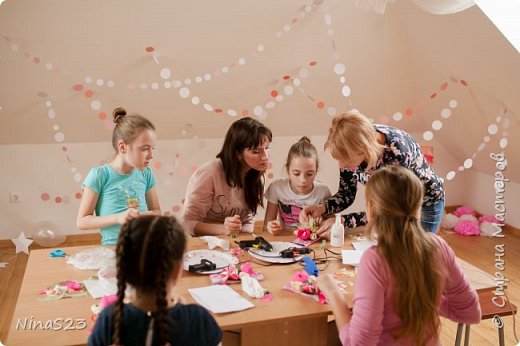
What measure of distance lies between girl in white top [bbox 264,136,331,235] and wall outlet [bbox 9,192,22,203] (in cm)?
242

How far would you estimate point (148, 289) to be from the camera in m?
1.22

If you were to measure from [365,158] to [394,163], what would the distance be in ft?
0.54

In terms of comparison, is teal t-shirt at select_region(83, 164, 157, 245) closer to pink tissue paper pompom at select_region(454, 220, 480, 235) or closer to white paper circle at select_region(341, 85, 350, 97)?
white paper circle at select_region(341, 85, 350, 97)

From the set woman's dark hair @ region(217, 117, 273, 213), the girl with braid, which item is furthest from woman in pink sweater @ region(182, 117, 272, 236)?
the girl with braid

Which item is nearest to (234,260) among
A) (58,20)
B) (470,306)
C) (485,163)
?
(470,306)

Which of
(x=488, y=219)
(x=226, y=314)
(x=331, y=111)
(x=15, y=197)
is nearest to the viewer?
(x=226, y=314)

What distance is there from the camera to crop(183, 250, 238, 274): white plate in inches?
79.0

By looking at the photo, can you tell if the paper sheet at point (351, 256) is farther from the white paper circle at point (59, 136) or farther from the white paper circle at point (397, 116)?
the white paper circle at point (59, 136)

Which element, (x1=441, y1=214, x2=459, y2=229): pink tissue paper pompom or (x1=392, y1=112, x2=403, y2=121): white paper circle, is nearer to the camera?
(x1=392, y1=112, x2=403, y2=121): white paper circle

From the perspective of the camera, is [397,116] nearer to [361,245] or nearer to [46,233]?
[361,245]

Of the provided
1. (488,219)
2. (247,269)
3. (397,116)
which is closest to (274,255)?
(247,269)

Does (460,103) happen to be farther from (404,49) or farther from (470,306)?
(470,306)

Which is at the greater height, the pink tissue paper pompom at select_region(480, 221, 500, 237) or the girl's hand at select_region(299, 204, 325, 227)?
the girl's hand at select_region(299, 204, 325, 227)

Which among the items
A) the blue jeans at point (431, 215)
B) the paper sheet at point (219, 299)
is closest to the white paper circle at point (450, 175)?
the blue jeans at point (431, 215)
